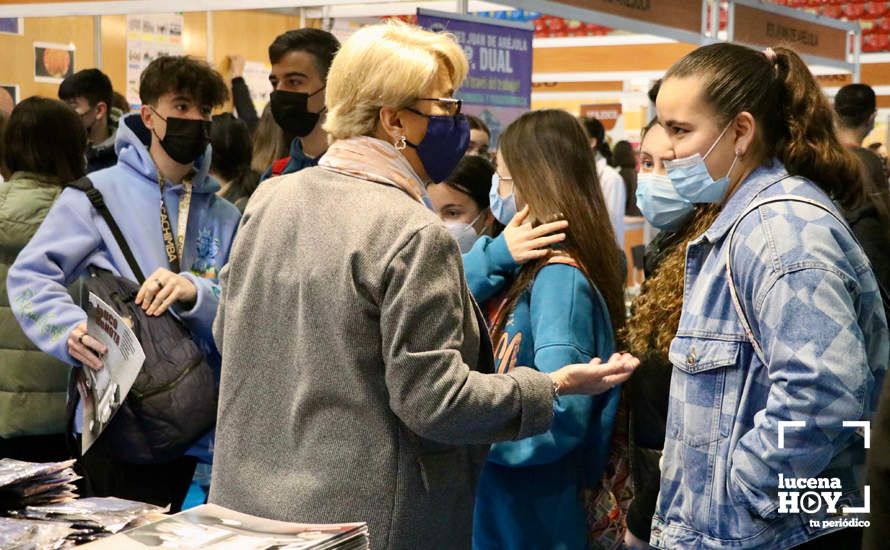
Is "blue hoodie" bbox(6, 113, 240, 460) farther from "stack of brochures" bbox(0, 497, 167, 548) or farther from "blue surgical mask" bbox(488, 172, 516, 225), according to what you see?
"stack of brochures" bbox(0, 497, 167, 548)

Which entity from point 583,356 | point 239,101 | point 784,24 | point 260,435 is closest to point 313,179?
point 260,435

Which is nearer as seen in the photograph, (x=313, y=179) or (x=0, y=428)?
(x=313, y=179)

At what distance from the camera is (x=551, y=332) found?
2.24 metres

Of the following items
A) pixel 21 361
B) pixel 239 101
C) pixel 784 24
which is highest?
pixel 784 24

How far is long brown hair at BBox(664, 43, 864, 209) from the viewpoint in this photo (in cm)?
191

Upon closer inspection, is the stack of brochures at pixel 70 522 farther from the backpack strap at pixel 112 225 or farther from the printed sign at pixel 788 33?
the printed sign at pixel 788 33

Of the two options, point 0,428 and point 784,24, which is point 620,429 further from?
point 784,24

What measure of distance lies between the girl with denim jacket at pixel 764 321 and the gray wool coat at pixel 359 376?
0.99ft

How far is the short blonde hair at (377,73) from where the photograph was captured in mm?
1786

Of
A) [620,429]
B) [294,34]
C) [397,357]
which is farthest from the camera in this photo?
[294,34]

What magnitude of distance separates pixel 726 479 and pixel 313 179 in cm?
85

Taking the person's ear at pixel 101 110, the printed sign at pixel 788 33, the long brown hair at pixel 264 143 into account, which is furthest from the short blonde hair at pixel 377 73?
the printed sign at pixel 788 33

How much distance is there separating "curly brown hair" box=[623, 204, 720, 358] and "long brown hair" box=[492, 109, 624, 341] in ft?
0.48

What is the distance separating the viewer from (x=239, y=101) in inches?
243
